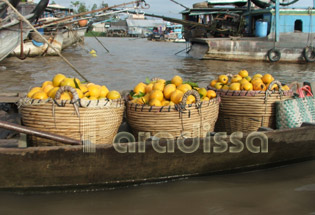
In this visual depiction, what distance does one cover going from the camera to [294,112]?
130 inches

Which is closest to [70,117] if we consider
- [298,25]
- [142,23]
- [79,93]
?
[79,93]

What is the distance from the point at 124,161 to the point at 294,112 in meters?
1.78

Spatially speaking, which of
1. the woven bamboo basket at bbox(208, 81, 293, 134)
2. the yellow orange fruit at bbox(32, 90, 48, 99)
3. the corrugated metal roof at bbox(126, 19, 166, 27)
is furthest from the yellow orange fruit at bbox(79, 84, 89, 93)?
the corrugated metal roof at bbox(126, 19, 166, 27)

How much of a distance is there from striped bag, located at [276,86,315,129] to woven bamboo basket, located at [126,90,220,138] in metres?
0.79

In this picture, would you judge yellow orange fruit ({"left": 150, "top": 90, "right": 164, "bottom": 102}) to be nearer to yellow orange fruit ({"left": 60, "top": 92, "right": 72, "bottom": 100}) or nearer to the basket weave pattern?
the basket weave pattern

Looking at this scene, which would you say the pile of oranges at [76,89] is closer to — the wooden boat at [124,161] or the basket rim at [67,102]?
the basket rim at [67,102]

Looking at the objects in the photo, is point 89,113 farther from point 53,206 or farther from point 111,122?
point 53,206

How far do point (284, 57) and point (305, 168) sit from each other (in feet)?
40.0

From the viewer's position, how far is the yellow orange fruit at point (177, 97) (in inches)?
116

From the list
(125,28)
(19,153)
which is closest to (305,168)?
(19,153)

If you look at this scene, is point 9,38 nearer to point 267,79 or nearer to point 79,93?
point 79,93

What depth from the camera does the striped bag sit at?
10.8 ft

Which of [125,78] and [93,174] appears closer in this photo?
[93,174]

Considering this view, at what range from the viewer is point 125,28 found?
61.1 m
